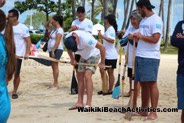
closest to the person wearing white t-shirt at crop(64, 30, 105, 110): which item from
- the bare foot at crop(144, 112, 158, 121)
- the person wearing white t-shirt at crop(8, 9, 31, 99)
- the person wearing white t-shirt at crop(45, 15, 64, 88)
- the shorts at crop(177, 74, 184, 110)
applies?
the bare foot at crop(144, 112, 158, 121)

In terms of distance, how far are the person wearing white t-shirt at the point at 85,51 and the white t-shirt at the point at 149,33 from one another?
0.87 m

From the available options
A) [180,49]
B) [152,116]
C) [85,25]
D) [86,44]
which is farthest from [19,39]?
[180,49]

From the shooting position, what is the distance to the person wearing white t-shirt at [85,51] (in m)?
6.53

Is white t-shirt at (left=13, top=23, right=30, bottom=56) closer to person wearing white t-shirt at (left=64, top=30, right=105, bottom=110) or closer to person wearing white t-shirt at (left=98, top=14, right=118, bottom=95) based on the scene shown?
person wearing white t-shirt at (left=98, top=14, right=118, bottom=95)

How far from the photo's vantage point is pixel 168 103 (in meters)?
7.64

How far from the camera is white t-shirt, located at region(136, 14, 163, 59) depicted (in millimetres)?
5891

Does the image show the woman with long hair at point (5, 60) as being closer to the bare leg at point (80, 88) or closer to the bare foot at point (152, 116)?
the bare foot at point (152, 116)

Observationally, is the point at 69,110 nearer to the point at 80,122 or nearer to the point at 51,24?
the point at 80,122

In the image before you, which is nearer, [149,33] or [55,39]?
[149,33]

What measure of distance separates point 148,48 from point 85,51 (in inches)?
48.4

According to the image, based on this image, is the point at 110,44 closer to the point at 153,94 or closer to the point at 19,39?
the point at 19,39

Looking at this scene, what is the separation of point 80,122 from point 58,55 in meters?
3.92

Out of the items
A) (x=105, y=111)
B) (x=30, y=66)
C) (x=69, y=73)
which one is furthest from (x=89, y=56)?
(x=30, y=66)

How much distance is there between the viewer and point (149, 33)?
19.5 feet
